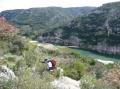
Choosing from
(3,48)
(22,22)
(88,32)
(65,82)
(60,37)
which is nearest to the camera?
(65,82)

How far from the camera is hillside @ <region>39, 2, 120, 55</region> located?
125438 mm

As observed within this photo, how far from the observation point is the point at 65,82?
677 inches

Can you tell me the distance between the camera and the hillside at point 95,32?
125 metres

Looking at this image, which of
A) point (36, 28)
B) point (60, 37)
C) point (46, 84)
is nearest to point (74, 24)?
point (60, 37)

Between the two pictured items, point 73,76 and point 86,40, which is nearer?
point 73,76

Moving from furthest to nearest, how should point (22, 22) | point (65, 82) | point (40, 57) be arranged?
1. point (22, 22)
2. point (40, 57)
3. point (65, 82)

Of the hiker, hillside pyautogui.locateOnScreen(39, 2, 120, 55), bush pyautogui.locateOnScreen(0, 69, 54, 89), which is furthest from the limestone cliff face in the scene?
hillside pyautogui.locateOnScreen(39, 2, 120, 55)

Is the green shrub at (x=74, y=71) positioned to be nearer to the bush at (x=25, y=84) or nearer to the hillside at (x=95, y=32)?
the bush at (x=25, y=84)

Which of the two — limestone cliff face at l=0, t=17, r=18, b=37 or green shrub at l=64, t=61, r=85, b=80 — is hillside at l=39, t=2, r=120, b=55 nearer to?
green shrub at l=64, t=61, r=85, b=80

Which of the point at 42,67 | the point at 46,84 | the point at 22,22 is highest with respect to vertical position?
the point at 46,84

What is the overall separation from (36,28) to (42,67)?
154 meters

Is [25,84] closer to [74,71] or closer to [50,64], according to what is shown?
[50,64]

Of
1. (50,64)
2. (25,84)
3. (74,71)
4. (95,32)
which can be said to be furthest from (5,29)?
(95,32)

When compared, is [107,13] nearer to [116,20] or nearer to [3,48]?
[116,20]
